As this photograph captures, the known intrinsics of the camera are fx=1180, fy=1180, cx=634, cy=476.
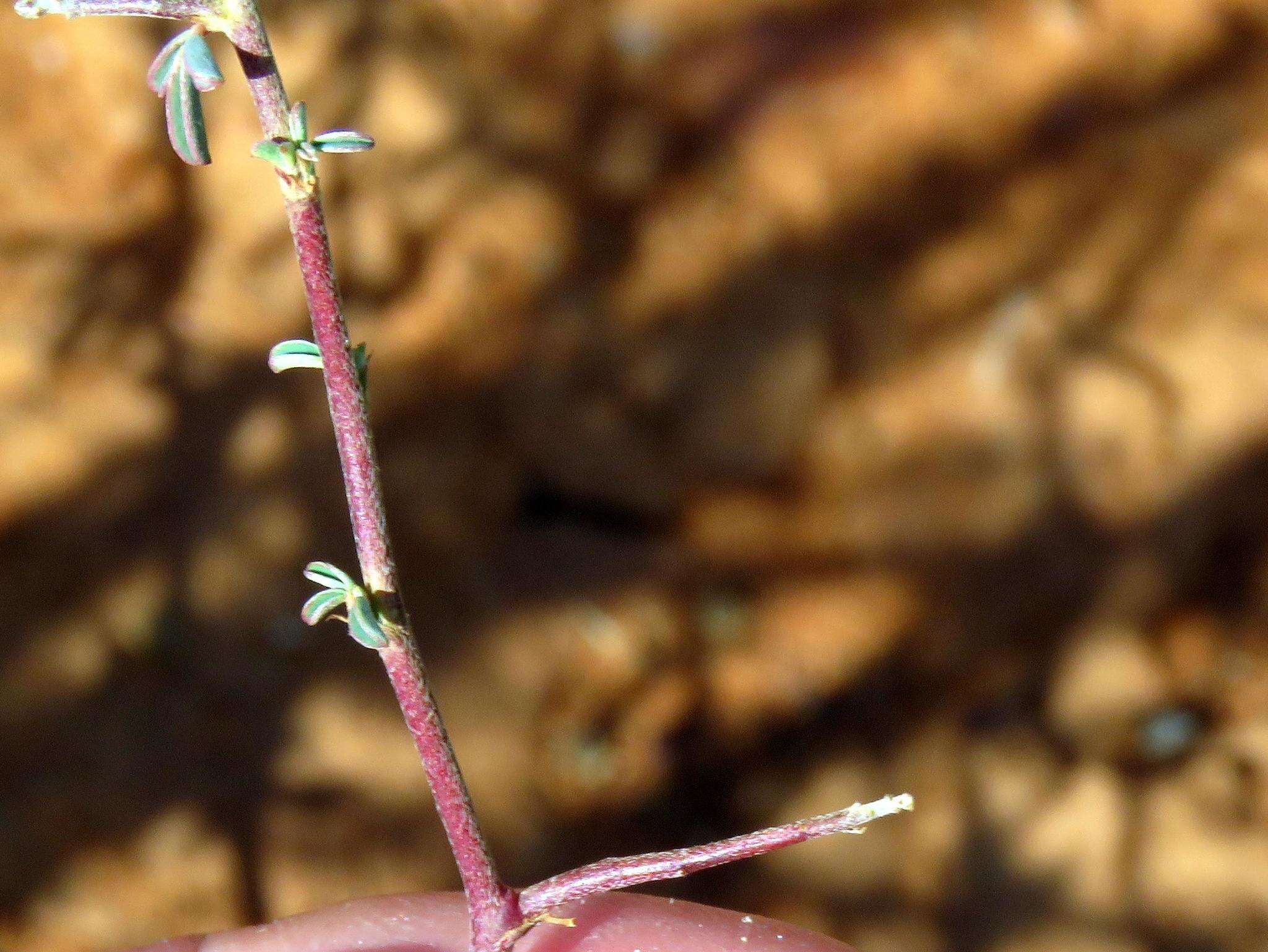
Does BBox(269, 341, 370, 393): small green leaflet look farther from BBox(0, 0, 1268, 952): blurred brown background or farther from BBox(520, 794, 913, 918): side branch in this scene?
BBox(0, 0, 1268, 952): blurred brown background

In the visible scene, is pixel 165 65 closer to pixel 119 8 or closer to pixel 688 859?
pixel 119 8

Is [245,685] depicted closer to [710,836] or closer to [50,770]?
[50,770]

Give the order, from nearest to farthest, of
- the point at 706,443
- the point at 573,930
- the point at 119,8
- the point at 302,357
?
the point at 119,8, the point at 302,357, the point at 573,930, the point at 706,443

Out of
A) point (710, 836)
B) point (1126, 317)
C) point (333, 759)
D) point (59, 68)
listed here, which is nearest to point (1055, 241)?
point (1126, 317)

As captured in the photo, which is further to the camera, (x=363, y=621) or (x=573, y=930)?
(x=573, y=930)

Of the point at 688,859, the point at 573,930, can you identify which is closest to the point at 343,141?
the point at 688,859

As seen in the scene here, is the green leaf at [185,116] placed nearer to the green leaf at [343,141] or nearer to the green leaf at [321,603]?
the green leaf at [343,141]

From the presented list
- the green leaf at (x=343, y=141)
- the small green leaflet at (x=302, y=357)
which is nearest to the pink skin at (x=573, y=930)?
the small green leaflet at (x=302, y=357)
